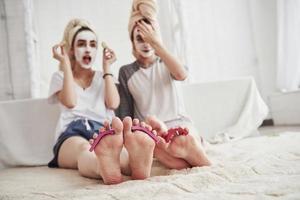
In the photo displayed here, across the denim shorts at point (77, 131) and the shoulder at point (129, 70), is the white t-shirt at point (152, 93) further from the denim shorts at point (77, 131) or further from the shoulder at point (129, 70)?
the denim shorts at point (77, 131)

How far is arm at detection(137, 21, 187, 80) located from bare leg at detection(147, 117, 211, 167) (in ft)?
1.27

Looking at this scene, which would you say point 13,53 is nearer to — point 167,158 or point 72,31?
point 72,31

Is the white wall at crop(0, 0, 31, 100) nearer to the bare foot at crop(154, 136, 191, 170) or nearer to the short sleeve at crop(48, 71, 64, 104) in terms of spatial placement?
the short sleeve at crop(48, 71, 64, 104)

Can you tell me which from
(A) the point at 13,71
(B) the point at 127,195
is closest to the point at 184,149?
(B) the point at 127,195

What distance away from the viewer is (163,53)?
1.07 m

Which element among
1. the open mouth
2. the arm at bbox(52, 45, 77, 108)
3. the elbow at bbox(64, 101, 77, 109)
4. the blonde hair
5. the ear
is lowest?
the elbow at bbox(64, 101, 77, 109)

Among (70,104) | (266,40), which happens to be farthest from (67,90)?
(266,40)

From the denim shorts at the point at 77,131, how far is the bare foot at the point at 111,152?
0.37 metres

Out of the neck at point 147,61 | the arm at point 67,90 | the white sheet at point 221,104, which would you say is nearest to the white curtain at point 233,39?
the white sheet at point 221,104

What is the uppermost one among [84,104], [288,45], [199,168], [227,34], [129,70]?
[227,34]

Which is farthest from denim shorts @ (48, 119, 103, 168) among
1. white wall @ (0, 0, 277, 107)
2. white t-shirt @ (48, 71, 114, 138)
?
white wall @ (0, 0, 277, 107)

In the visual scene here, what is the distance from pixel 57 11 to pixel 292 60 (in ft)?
5.67

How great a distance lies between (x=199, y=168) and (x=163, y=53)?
476mm

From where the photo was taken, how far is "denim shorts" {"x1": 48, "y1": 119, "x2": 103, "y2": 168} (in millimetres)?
1049
